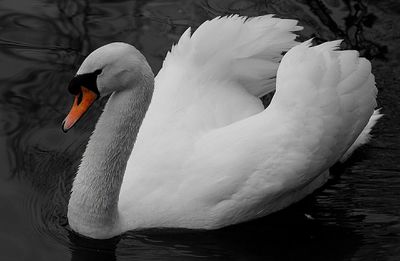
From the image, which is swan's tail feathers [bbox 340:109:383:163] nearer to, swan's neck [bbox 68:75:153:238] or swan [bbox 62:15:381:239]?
swan [bbox 62:15:381:239]

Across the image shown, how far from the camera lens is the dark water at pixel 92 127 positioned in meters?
8.39

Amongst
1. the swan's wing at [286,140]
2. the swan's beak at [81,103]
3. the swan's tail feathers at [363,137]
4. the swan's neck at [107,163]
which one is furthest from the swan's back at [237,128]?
the swan's beak at [81,103]

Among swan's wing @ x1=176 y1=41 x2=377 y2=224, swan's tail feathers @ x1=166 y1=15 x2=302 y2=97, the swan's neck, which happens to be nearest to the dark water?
the swan's neck

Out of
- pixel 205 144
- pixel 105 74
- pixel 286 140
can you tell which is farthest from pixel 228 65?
pixel 105 74

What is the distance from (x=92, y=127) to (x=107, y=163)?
5.50ft

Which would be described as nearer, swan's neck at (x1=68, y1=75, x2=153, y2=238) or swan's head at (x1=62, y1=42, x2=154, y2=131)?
swan's head at (x1=62, y1=42, x2=154, y2=131)

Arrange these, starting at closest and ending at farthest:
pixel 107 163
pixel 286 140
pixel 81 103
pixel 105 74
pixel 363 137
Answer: pixel 105 74 → pixel 81 103 → pixel 107 163 → pixel 286 140 → pixel 363 137

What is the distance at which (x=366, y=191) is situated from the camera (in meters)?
9.14

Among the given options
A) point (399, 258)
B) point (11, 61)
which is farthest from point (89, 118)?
point (399, 258)

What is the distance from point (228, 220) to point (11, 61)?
11.3 ft

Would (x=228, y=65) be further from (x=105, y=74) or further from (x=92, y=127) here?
(x=105, y=74)

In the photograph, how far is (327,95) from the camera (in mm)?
8406

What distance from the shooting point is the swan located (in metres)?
7.82

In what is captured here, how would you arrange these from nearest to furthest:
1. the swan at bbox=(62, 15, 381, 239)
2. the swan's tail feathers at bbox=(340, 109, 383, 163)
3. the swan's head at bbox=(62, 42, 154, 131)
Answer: the swan's head at bbox=(62, 42, 154, 131), the swan at bbox=(62, 15, 381, 239), the swan's tail feathers at bbox=(340, 109, 383, 163)
